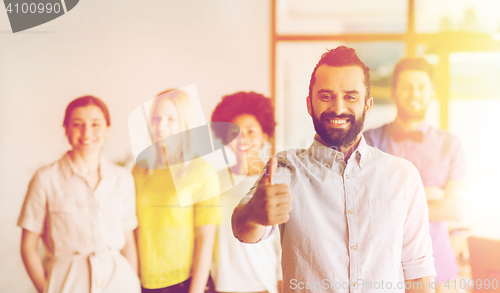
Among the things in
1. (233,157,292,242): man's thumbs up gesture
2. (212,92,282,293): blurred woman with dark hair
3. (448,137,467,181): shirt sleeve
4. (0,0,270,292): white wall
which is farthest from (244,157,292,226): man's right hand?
(448,137,467,181): shirt sleeve

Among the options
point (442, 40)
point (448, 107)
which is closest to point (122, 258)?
point (448, 107)

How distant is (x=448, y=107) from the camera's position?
1.81 meters

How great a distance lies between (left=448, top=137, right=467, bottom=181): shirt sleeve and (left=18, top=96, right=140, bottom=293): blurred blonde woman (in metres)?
1.53

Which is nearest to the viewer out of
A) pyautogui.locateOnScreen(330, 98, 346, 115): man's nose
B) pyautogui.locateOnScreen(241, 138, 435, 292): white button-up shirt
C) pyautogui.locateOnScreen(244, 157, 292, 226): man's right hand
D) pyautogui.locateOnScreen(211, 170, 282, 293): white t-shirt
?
pyautogui.locateOnScreen(244, 157, 292, 226): man's right hand

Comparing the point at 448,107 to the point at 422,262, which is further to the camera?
the point at 448,107

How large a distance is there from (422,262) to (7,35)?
2104mm

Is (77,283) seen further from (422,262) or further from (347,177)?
(422,262)

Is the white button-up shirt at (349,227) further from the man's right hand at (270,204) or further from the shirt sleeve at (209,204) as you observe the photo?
the shirt sleeve at (209,204)

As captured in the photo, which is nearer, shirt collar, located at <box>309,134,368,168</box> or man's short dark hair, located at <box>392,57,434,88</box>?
shirt collar, located at <box>309,134,368,168</box>

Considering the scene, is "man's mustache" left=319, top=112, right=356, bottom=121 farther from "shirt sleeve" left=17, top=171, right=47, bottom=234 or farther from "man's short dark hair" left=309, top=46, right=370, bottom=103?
"shirt sleeve" left=17, top=171, right=47, bottom=234

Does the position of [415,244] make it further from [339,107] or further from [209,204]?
[209,204]

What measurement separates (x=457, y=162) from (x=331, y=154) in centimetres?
90

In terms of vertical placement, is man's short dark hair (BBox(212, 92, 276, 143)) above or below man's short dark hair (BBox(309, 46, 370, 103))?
below

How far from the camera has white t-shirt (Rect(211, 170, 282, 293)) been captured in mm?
1725
